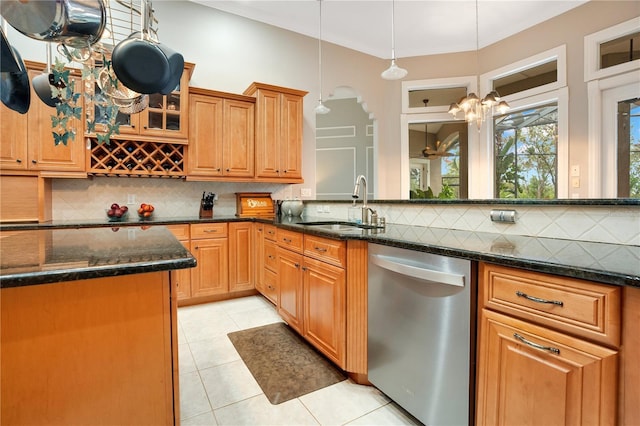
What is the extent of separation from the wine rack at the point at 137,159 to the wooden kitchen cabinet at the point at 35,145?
140 millimetres

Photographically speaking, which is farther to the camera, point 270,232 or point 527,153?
point 527,153

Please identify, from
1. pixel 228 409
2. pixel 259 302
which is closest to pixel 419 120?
pixel 259 302

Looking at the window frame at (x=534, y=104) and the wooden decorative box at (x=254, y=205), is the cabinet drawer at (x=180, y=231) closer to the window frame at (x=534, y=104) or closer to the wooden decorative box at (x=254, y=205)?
the wooden decorative box at (x=254, y=205)

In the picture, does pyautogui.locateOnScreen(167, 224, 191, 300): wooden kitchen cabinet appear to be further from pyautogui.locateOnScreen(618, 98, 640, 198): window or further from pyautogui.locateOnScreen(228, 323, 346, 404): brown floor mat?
pyautogui.locateOnScreen(618, 98, 640, 198): window

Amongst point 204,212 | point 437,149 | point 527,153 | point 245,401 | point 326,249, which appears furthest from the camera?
point 437,149

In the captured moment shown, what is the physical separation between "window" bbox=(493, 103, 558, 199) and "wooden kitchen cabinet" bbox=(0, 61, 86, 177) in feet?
16.9

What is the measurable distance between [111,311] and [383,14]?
4.37 m

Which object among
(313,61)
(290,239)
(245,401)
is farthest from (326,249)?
(313,61)

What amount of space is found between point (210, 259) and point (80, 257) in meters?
2.29

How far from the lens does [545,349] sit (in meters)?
0.99

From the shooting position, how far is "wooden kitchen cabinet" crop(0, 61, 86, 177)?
98.0 inches

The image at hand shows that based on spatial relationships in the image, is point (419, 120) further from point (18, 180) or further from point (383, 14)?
point (18, 180)

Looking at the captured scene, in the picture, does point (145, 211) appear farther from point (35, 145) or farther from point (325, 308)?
point (325, 308)

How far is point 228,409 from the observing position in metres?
1.60
